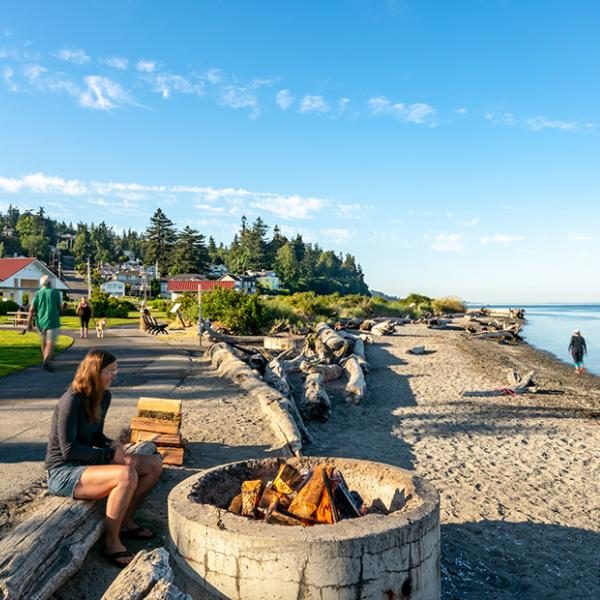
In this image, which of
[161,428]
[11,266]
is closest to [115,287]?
[11,266]

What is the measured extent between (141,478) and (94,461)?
0.50 m

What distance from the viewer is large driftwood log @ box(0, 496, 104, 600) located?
10.6 feet

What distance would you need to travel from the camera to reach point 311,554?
3.52m

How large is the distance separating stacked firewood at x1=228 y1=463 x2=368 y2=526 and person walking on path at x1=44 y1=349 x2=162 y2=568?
850mm

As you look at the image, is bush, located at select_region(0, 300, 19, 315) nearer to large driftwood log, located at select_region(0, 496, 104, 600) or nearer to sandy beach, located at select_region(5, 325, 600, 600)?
sandy beach, located at select_region(5, 325, 600, 600)

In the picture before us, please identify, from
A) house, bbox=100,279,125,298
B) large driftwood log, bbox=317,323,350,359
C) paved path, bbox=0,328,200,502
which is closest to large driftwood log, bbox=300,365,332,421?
paved path, bbox=0,328,200,502

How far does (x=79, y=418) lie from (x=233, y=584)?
169 centimetres

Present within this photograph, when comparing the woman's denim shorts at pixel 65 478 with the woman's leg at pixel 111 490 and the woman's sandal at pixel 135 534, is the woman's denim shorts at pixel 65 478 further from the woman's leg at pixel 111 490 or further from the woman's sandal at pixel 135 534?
the woman's sandal at pixel 135 534

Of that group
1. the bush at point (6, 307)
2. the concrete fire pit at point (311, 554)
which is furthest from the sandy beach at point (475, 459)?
the bush at point (6, 307)

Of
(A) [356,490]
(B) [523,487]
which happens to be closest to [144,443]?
(A) [356,490]

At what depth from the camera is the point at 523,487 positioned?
803 cm

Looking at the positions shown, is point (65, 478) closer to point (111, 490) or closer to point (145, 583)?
point (111, 490)

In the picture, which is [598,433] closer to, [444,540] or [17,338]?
[444,540]

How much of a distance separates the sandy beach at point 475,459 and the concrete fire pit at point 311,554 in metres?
0.33
